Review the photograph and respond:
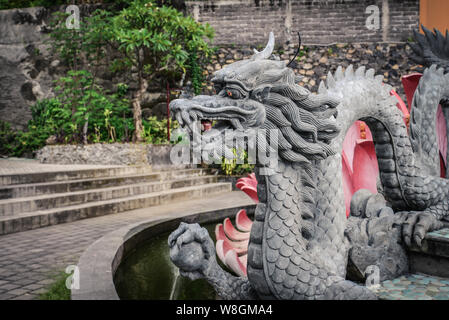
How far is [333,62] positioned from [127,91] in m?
6.27

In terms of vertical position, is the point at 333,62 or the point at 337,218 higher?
the point at 333,62

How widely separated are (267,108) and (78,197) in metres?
4.15

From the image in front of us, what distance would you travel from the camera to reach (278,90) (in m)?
1.45

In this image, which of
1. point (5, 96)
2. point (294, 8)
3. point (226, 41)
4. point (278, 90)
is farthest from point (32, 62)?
point (278, 90)

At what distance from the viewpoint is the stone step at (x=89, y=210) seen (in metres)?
3.87

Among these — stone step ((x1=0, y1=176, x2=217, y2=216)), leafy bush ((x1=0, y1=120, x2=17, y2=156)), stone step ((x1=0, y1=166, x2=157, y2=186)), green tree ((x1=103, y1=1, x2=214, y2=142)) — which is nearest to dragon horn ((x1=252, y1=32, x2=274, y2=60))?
stone step ((x1=0, y1=176, x2=217, y2=216))

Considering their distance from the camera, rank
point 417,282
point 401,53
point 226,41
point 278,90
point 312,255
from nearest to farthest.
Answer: point 278,90 < point 312,255 < point 417,282 < point 401,53 < point 226,41

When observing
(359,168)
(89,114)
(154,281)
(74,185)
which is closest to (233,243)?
(154,281)

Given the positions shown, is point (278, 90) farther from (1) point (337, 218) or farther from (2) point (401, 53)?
(2) point (401, 53)

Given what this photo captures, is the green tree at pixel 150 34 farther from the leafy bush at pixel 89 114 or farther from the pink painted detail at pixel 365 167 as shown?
the pink painted detail at pixel 365 167

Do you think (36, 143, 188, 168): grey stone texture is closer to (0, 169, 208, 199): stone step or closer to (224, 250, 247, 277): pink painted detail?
(0, 169, 208, 199): stone step

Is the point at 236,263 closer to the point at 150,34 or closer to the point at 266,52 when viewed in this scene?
the point at 266,52

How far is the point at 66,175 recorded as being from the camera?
5.61 metres

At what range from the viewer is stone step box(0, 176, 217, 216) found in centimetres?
420
